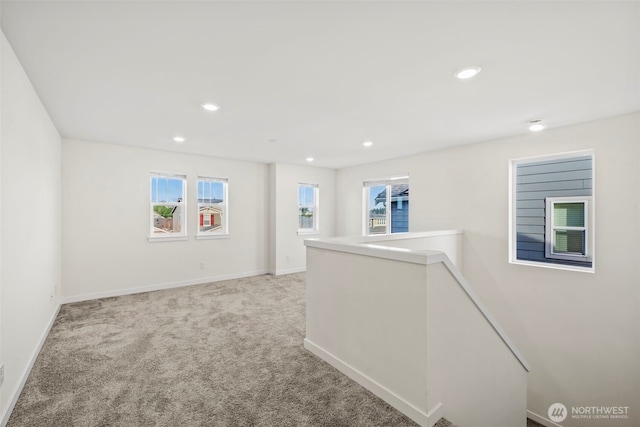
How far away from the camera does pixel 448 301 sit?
174cm

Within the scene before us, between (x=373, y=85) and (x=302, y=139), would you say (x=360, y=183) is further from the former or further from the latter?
(x=373, y=85)

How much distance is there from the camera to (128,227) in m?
4.61

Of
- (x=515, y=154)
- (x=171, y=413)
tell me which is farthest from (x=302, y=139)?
(x=171, y=413)

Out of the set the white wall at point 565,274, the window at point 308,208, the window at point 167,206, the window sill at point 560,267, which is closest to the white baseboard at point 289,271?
the window at point 308,208

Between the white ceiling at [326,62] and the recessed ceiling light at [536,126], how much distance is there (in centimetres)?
10

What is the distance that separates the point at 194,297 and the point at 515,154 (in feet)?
17.0

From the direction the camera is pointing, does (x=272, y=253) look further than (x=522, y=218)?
Yes

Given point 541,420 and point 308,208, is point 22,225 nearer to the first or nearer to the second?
point 308,208

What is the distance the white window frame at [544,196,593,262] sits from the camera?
3576mm

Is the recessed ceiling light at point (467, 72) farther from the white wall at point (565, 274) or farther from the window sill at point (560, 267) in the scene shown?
the window sill at point (560, 267)

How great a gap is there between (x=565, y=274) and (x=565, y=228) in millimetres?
695

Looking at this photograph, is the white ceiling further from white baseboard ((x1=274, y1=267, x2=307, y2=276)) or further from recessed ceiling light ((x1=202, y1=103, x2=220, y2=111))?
white baseboard ((x1=274, y1=267, x2=307, y2=276))

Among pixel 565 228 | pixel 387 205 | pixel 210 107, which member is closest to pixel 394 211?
pixel 387 205

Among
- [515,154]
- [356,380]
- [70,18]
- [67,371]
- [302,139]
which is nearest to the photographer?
[70,18]
